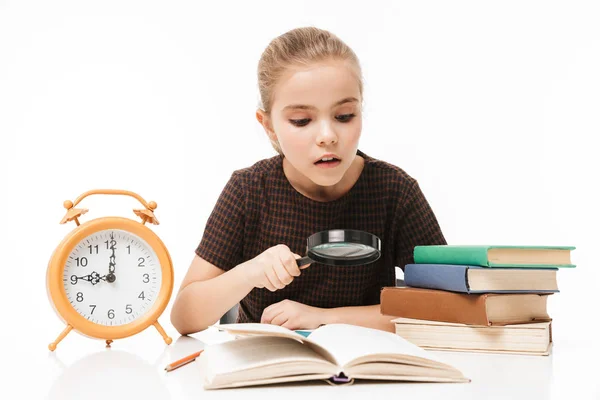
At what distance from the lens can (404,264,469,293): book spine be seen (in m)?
1.80

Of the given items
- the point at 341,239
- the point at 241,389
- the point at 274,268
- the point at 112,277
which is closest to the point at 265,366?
the point at 241,389

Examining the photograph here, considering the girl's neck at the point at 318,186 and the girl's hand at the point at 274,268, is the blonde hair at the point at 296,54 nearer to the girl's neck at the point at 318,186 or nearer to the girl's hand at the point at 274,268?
the girl's neck at the point at 318,186

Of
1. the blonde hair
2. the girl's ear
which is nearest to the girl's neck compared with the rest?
the girl's ear

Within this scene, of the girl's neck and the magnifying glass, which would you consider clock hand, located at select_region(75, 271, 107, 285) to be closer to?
the magnifying glass

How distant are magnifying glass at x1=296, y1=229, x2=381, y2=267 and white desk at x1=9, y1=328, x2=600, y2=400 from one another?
1.10 feet

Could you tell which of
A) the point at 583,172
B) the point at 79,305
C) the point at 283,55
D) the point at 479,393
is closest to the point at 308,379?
the point at 479,393

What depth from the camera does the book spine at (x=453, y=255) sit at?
1790 millimetres

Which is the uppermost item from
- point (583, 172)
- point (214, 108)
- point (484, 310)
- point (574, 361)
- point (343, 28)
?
point (343, 28)

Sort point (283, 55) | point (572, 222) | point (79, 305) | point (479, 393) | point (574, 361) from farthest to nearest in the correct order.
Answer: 1. point (572, 222)
2. point (283, 55)
3. point (79, 305)
4. point (574, 361)
5. point (479, 393)

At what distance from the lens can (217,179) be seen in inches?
141

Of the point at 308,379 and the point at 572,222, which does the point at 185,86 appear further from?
the point at 308,379

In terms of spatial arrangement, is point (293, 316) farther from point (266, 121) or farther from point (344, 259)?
point (266, 121)

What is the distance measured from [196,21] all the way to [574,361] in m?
2.64

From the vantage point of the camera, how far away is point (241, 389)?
140 cm
